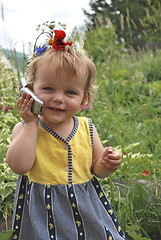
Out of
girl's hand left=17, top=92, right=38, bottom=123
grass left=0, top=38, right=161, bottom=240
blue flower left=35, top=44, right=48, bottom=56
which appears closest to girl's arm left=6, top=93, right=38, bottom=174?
girl's hand left=17, top=92, right=38, bottom=123

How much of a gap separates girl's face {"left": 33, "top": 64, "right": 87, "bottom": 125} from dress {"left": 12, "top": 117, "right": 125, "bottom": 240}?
0.11m

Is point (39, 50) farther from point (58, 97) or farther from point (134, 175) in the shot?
point (134, 175)

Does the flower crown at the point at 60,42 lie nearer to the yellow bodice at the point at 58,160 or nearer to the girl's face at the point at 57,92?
the girl's face at the point at 57,92

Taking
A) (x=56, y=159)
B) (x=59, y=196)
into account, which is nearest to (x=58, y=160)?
(x=56, y=159)

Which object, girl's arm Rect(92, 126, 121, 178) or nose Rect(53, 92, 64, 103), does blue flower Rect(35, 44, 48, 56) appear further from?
girl's arm Rect(92, 126, 121, 178)

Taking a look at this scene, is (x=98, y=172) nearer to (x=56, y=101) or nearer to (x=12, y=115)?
(x=56, y=101)

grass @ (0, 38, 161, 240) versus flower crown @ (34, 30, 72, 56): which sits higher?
flower crown @ (34, 30, 72, 56)

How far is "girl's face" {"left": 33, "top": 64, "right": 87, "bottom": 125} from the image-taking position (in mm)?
1401

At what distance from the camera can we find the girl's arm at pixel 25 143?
1356 mm

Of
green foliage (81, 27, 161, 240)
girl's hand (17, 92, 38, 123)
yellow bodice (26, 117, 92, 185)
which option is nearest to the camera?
girl's hand (17, 92, 38, 123)

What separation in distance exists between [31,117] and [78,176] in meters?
0.37

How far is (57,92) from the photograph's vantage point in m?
1.41

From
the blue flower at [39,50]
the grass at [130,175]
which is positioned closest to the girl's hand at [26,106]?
the blue flower at [39,50]

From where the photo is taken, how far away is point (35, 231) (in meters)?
1.43
